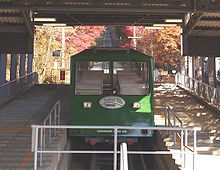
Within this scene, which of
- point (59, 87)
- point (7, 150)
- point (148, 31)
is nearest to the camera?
point (7, 150)

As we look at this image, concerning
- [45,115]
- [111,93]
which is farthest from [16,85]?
[111,93]

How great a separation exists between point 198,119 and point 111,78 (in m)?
5.72

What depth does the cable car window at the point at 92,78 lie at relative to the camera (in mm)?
10727

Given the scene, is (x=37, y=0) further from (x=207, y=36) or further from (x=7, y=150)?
(x=207, y=36)

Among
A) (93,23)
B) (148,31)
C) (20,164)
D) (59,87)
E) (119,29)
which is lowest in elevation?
(20,164)

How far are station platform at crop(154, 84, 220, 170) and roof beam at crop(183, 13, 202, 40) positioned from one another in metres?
3.77

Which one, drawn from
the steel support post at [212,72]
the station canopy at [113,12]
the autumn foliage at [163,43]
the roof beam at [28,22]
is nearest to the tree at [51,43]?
the autumn foliage at [163,43]

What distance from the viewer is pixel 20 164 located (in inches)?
332

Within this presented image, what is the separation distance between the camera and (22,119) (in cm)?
1336

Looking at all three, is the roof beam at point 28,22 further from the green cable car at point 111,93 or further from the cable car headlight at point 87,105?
the cable car headlight at point 87,105

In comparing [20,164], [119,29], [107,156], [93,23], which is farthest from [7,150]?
[119,29]

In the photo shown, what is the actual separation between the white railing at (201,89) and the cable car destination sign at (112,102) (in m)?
7.12

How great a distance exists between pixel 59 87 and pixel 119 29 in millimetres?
35019

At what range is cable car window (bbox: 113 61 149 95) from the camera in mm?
10734
